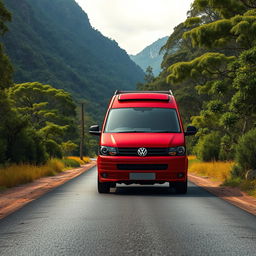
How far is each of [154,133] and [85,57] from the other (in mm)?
163788

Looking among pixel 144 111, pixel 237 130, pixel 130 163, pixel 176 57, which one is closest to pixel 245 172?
pixel 144 111

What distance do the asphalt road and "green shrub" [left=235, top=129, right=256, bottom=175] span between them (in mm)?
5610

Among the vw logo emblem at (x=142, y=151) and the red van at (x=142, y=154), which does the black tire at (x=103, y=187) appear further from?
the vw logo emblem at (x=142, y=151)

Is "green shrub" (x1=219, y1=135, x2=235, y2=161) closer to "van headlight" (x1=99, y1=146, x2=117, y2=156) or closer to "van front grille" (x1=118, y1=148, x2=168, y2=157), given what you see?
"van front grille" (x1=118, y1=148, x2=168, y2=157)

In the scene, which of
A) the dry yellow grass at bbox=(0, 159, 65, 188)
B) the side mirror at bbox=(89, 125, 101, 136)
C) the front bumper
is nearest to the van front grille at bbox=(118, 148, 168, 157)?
the front bumper

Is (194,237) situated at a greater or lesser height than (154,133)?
lesser

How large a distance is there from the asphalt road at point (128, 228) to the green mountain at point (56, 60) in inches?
3734

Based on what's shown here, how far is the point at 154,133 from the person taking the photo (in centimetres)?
1252

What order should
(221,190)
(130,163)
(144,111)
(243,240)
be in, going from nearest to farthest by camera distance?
(243,240), (130,163), (144,111), (221,190)

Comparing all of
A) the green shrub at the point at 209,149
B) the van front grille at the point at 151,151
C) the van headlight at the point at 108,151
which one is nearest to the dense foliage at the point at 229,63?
the van front grille at the point at 151,151

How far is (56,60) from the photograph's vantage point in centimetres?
13938

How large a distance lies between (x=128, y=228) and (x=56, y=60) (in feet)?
443

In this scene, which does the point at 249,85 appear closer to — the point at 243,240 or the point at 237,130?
the point at 243,240

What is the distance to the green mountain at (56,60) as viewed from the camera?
117875mm
